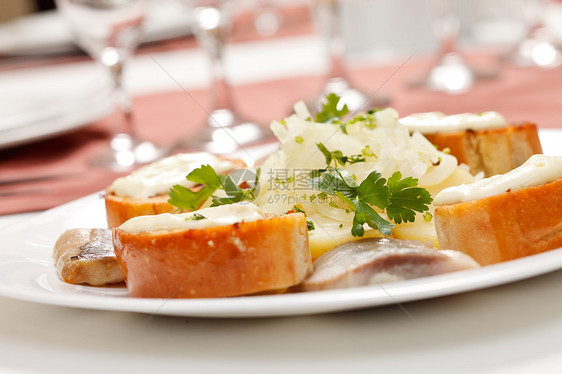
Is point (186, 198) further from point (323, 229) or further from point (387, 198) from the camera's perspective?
point (387, 198)

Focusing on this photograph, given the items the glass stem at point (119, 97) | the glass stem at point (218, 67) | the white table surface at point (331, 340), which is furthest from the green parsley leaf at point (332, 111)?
the glass stem at point (218, 67)

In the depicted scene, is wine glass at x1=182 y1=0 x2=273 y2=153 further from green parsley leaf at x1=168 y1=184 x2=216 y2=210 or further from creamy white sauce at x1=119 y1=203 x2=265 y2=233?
creamy white sauce at x1=119 y1=203 x2=265 y2=233

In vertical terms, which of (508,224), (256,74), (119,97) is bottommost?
(508,224)

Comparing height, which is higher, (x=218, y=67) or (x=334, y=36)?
(x=334, y=36)

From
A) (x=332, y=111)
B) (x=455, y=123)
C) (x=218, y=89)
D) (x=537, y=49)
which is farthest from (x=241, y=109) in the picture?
(x=455, y=123)

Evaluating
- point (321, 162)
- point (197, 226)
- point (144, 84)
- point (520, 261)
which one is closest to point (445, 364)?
point (520, 261)

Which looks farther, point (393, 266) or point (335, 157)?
point (335, 157)

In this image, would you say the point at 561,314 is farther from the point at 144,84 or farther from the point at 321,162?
the point at 144,84
